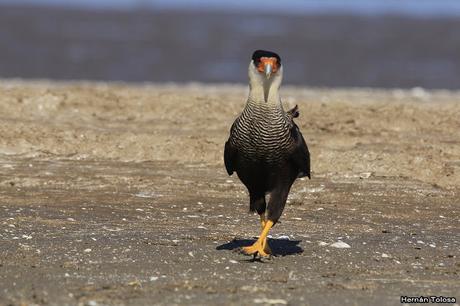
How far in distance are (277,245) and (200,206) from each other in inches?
76.2

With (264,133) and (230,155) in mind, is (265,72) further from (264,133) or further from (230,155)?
(230,155)

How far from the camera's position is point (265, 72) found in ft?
30.2

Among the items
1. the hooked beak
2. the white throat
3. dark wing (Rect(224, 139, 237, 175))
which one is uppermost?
the hooked beak

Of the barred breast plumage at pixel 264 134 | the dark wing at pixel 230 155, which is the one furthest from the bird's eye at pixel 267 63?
the dark wing at pixel 230 155

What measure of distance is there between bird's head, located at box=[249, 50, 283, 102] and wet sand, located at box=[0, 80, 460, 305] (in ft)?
4.75

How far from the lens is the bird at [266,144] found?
934cm

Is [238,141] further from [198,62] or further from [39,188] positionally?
[198,62]

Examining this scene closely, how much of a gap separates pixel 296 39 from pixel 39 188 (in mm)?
39484

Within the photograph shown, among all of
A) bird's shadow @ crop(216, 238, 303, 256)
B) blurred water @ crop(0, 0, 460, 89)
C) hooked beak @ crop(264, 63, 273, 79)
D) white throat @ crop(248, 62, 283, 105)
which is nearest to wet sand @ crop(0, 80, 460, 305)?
bird's shadow @ crop(216, 238, 303, 256)

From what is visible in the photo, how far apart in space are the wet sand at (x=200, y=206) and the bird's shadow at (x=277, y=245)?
0.09 ft

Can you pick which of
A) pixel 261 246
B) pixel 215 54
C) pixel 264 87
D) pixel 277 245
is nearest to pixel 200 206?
pixel 277 245

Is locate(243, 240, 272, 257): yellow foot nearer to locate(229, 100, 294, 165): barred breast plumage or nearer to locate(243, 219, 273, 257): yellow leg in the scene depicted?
locate(243, 219, 273, 257): yellow leg

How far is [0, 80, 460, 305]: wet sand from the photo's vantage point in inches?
347

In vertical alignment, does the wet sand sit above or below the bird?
below
